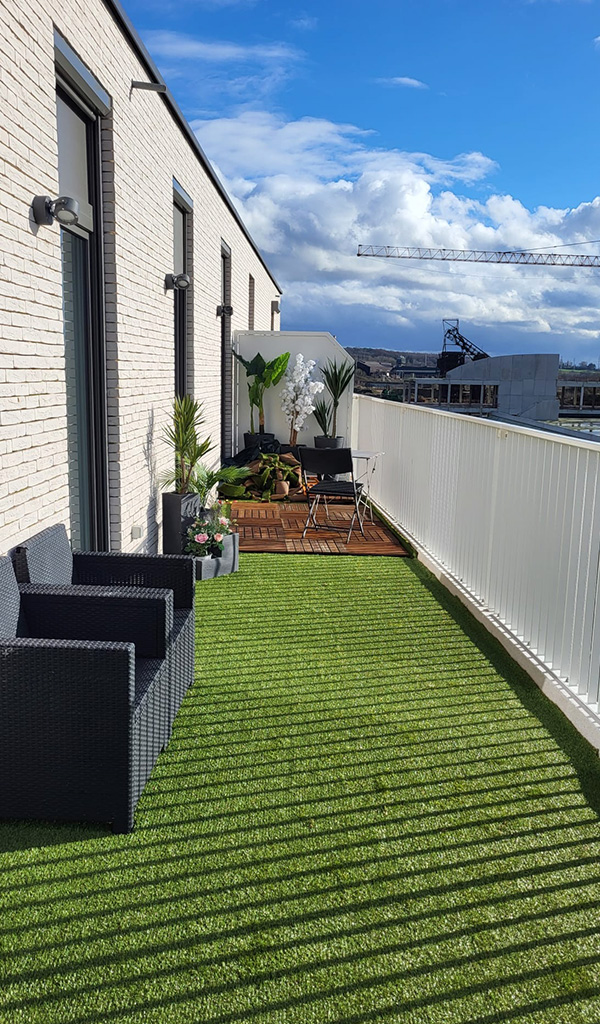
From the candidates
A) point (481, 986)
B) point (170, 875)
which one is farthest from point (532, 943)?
point (170, 875)

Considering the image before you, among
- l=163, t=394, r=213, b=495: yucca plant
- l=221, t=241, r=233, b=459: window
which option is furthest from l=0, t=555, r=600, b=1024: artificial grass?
l=221, t=241, r=233, b=459: window

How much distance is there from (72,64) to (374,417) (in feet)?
19.4

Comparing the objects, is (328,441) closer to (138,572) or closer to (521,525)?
(521,525)

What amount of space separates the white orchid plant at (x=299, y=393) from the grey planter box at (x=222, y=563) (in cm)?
550

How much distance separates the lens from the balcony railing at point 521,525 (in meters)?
3.59

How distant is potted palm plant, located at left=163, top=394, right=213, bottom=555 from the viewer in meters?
6.51

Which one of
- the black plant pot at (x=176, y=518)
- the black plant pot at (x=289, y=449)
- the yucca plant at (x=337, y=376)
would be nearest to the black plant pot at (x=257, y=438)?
the black plant pot at (x=289, y=449)

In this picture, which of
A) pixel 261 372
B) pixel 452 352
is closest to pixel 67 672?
pixel 261 372

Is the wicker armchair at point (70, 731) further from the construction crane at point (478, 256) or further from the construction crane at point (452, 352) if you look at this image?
the construction crane at point (478, 256)

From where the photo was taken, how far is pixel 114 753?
8.70 feet

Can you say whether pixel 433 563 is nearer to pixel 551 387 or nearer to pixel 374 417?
pixel 374 417

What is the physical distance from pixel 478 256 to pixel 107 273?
10568 cm

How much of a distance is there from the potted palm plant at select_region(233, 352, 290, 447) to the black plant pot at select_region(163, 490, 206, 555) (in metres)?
5.41

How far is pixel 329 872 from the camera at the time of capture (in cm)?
247
